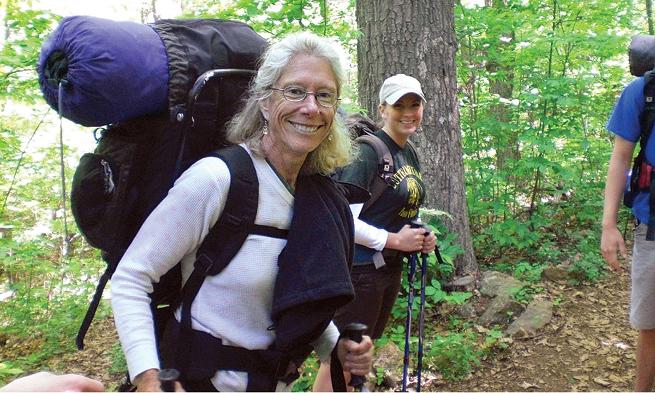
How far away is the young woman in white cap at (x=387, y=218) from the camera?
311cm

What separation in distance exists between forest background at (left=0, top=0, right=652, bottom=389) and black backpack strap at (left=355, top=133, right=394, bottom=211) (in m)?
1.64

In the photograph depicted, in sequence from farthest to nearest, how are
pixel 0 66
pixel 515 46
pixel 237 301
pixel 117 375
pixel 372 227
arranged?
pixel 515 46 → pixel 117 375 → pixel 0 66 → pixel 372 227 → pixel 237 301

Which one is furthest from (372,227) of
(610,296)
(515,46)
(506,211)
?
(515,46)

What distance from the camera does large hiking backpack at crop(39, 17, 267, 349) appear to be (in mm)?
1514

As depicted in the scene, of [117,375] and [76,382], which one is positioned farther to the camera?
[117,375]

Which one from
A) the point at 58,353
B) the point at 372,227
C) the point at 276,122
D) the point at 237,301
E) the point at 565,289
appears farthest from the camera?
the point at 565,289

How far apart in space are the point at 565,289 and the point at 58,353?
6.13 m

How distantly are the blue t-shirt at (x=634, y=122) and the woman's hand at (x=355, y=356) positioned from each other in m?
2.20

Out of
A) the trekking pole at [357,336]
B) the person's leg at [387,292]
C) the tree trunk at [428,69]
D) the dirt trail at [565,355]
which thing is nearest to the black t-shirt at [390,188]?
the person's leg at [387,292]

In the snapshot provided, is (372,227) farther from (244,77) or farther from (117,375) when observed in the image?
(117,375)

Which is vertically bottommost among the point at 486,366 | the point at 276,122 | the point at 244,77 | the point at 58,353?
the point at 58,353

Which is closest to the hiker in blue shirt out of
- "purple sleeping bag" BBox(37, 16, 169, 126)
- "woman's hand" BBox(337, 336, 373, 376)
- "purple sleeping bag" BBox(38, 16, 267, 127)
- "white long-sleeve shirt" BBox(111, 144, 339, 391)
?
"woman's hand" BBox(337, 336, 373, 376)

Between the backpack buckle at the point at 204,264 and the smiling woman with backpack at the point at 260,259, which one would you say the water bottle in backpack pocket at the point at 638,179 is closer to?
the smiling woman with backpack at the point at 260,259

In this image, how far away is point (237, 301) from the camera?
66.0 inches
